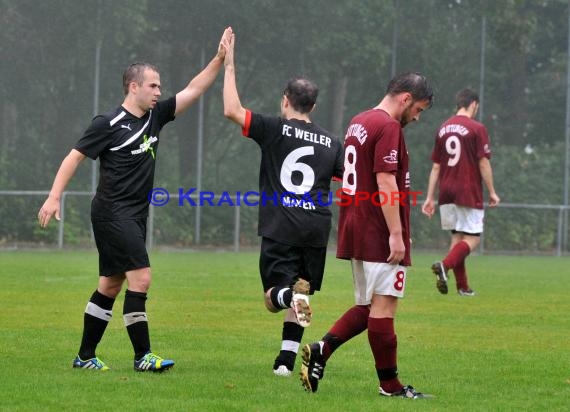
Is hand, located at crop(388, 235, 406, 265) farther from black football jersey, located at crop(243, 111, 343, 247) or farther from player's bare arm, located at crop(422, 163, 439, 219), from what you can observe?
player's bare arm, located at crop(422, 163, 439, 219)

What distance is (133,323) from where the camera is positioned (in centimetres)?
768

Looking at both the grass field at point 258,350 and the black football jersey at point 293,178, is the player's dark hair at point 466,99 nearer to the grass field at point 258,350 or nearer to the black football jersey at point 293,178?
the grass field at point 258,350

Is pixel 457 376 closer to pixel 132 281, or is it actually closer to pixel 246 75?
pixel 132 281

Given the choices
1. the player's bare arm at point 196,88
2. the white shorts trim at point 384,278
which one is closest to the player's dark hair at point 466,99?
the player's bare arm at point 196,88

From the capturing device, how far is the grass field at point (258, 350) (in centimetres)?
665

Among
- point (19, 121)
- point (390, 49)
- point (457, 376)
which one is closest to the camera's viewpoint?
point (457, 376)

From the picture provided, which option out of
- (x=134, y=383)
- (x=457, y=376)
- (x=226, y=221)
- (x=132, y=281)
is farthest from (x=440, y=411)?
(x=226, y=221)

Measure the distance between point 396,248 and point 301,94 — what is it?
4.90 ft

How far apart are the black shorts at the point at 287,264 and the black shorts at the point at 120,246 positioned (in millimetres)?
766

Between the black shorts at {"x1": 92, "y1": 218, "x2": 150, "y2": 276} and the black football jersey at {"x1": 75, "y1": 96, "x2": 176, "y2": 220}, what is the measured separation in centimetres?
6

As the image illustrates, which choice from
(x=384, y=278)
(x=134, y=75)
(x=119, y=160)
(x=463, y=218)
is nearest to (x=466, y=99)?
(x=463, y=218)

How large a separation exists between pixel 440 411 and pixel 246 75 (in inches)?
808

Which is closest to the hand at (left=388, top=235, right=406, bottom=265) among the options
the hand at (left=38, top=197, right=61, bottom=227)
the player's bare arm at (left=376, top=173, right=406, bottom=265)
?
the player's bare arm at (left=376, top=173, right=406, bottom=265)

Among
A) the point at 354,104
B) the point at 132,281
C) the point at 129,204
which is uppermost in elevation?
the point at 354,104
